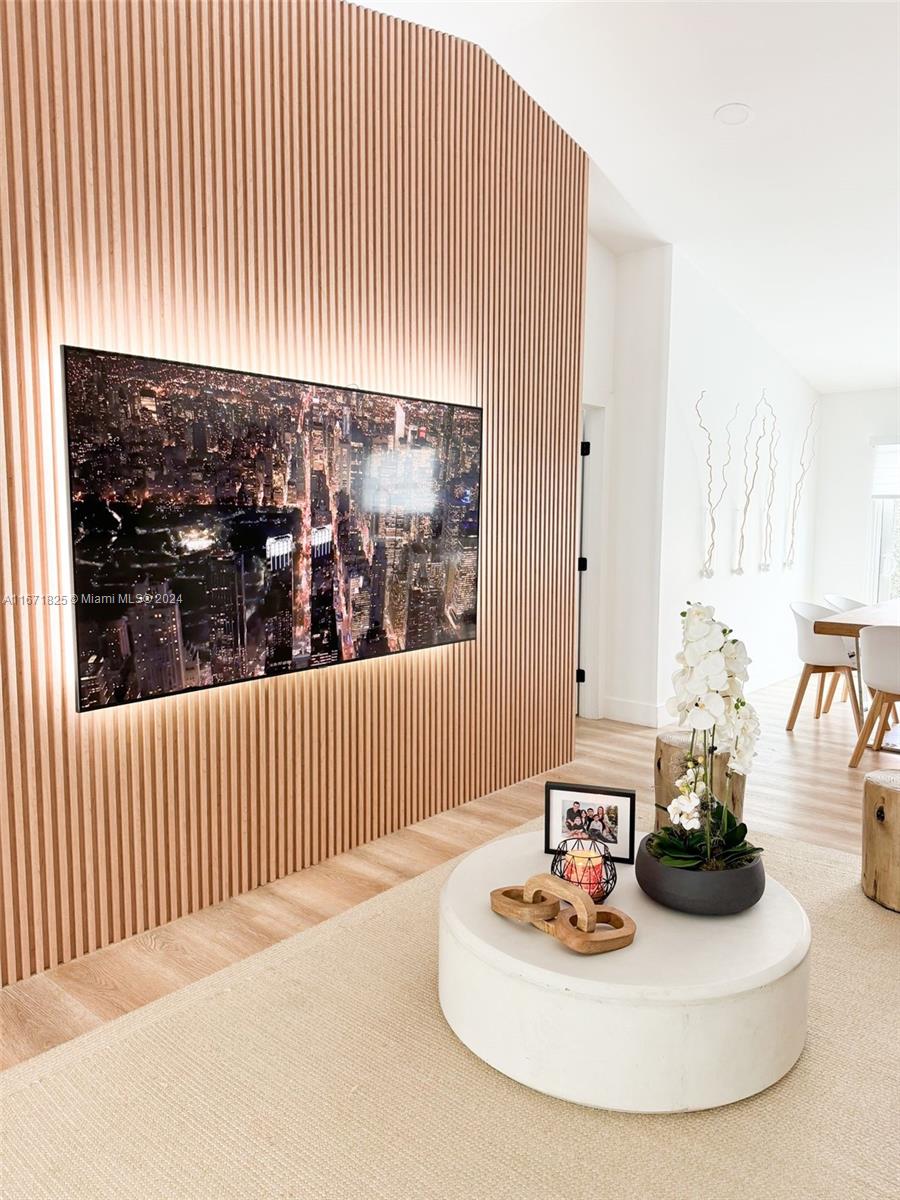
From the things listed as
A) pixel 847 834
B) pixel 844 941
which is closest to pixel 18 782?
pixel 844 941

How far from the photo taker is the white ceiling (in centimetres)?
334

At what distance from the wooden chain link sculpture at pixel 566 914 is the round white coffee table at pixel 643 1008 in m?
0.03

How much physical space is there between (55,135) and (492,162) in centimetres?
217

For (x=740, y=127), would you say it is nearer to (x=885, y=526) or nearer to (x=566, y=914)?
(x=566, y=914)

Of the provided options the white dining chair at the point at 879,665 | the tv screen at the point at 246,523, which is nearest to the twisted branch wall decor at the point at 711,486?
the white dining chair at the point at 879,665

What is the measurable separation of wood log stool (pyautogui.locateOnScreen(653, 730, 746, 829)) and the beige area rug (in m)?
1.10

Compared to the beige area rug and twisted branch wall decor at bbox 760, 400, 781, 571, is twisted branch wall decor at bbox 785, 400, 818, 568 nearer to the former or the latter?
twisted branch wall decor at bbox 760, 400, 781, 571

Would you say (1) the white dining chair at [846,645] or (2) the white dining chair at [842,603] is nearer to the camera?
(1) the white dining chair at [846,645]

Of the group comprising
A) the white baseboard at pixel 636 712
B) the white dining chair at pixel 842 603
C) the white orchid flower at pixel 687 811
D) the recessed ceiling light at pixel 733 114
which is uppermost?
the recessed ceiling light at pixel 733 114

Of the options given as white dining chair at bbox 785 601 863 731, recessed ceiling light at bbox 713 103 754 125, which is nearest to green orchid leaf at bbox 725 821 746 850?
recessed ceiling light at bbox 713 103 754 125

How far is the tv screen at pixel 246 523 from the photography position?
8.25 feet

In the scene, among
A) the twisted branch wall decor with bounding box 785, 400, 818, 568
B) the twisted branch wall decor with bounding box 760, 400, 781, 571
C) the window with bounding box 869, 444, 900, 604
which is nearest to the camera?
the twisted branch wall decor with bounding box 760, 400, 781, 571

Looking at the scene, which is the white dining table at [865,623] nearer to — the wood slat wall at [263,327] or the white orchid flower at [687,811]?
the wood slat wall at [263,327]

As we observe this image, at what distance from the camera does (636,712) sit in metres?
5.57
